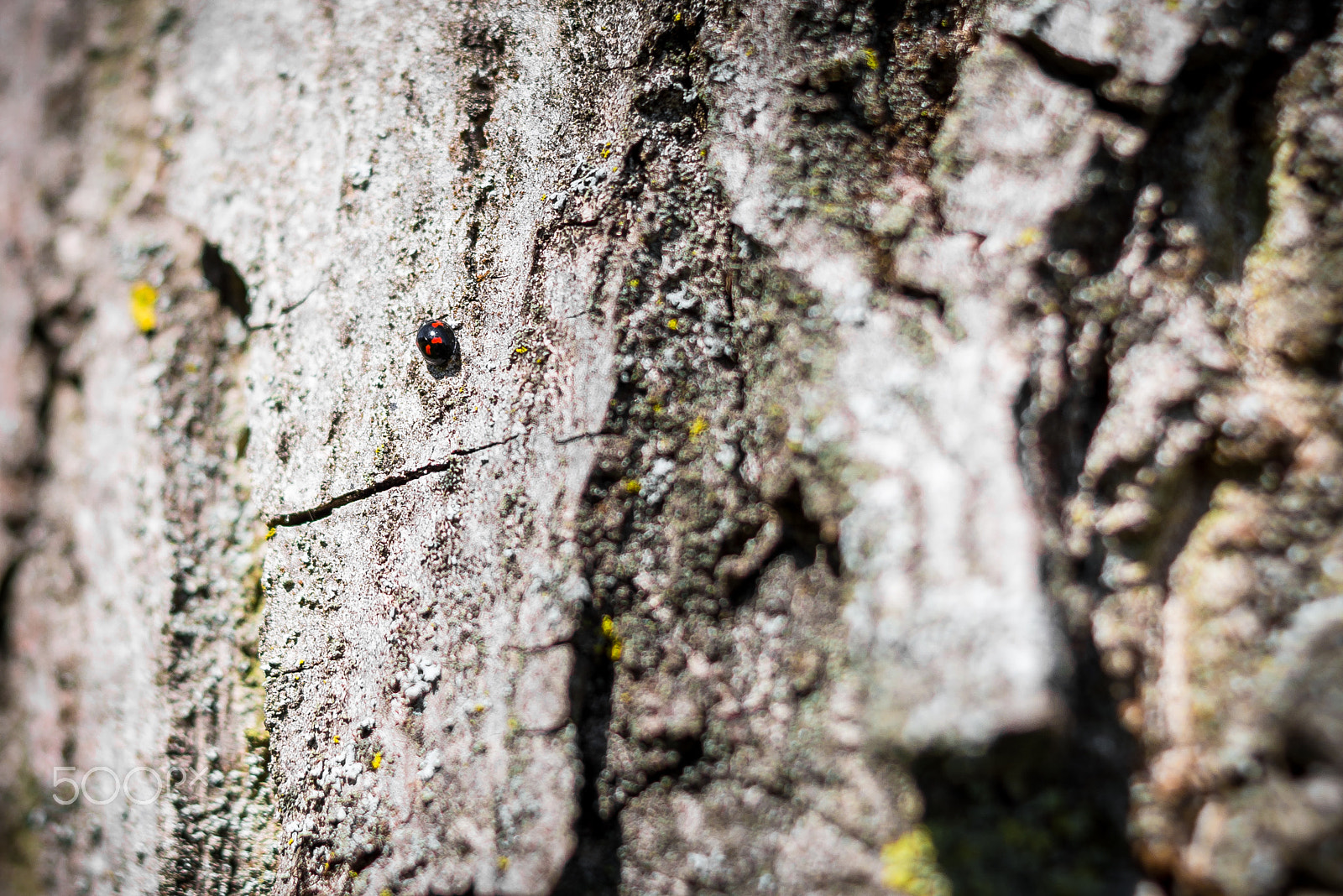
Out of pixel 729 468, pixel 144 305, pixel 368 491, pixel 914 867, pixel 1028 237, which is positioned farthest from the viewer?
pixel 144 305

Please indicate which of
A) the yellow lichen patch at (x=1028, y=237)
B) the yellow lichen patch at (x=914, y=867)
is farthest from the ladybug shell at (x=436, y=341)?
the yellow lichen patch at (x=914, y=867)

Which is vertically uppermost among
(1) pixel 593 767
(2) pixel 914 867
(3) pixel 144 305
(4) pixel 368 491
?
(3) pixel 144 305

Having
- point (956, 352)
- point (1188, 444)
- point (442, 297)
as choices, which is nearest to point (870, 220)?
point (956, 352)

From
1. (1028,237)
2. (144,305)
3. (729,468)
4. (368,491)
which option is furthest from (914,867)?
(144,305)

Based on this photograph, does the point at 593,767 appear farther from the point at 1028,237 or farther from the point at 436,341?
the point at 1028,237

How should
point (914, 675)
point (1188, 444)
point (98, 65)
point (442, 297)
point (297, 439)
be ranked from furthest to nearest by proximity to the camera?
point (98, 65), point (297, 439), point (442, 297), point (1188, 444), point (914, 675)

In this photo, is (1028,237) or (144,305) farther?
(144,305)

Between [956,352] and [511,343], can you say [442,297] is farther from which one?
[956,352]
